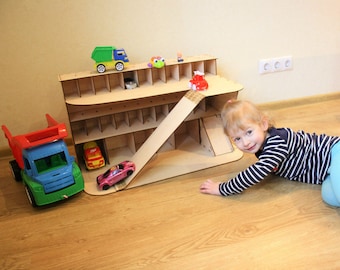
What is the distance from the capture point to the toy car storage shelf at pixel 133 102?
1.39 m

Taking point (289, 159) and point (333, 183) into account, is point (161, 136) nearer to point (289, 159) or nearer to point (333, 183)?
point (289, 159)

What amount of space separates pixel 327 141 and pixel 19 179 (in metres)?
1.22

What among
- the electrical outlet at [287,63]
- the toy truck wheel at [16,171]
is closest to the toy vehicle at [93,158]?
the toy truck wheel at [16,171]

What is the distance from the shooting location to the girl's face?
112 centimetres

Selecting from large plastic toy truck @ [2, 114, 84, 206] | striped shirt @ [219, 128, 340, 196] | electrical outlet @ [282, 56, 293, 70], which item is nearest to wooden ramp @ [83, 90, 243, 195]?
large plastic toy truck @ [2, 114, 84, 206]

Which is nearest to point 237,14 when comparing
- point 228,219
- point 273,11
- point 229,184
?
point 273,11

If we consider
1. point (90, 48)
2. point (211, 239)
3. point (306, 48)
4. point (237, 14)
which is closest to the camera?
A: point (211, 239)

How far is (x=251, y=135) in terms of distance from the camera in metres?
1.13

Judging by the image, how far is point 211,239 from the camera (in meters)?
1.01

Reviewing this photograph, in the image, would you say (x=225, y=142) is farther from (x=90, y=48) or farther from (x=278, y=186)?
(x=90, y=48)

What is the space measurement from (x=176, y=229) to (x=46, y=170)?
1.71 ft

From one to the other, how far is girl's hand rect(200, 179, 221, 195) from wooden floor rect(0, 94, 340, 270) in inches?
0.8

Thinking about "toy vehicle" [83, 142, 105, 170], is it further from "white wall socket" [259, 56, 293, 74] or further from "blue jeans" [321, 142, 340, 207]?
"white wall socket" [259, 56, 293, 74]

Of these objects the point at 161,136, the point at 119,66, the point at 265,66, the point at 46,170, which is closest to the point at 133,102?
the point at 119,66
